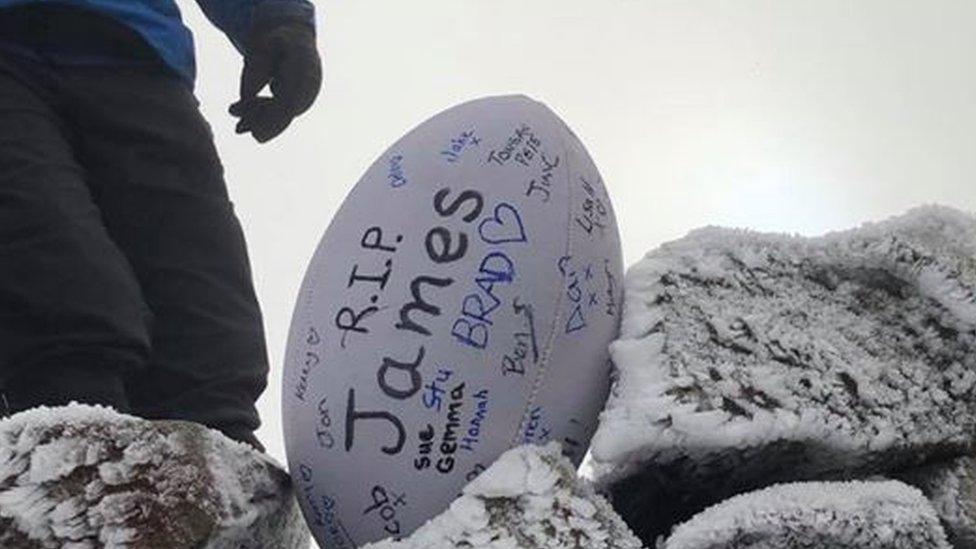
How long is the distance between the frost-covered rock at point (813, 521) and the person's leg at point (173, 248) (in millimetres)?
945

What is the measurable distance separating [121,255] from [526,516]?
87 cm

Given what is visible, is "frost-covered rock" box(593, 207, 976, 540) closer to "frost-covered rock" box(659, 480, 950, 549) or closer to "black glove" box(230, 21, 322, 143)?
"frost-covered rock" box(659, 480, 950, 549)

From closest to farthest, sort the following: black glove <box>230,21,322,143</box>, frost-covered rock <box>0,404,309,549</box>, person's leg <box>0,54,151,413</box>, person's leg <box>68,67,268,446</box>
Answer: frost-covered rock <box>0,404,309,549</box> → person's leg <box>0,54,151,413</box> → person's leg <box>68,67,268,446</box> → black glove <box>230,21,322,143</box>

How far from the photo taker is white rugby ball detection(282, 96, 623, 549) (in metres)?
1.53

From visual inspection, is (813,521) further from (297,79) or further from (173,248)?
(297,79)

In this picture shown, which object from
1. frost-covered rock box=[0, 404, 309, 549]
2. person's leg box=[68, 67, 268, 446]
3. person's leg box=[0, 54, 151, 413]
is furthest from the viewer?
person's leg box=[68, 67, 268, 446]

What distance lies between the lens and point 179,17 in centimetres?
239

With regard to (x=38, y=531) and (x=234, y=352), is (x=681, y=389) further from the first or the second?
(x=234, y=352)

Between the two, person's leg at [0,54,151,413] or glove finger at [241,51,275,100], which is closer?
person's leg at [0,54,151,413]

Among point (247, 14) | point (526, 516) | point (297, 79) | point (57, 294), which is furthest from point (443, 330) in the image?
point (247, 14)

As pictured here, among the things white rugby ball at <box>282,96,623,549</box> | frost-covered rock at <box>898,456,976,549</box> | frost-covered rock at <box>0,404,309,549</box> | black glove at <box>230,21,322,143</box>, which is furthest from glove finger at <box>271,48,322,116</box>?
frost-covered rock at <box>898,456,976,549</box>

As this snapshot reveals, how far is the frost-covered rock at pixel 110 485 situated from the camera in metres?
1.31

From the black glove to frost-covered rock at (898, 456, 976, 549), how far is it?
130 cm

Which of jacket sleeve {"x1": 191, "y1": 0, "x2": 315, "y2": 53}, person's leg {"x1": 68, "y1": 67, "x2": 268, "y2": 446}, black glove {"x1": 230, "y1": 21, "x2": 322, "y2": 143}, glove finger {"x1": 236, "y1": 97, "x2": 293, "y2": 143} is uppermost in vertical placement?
jacket sleeve {"x1": 191, "y1": 0, "x2": 315, "y2": 53}
